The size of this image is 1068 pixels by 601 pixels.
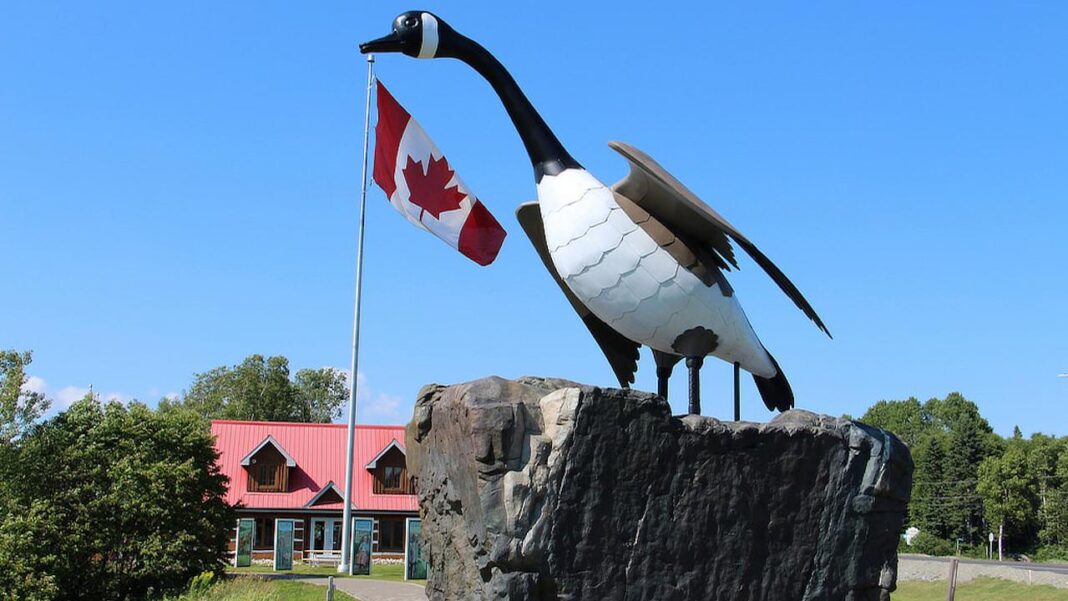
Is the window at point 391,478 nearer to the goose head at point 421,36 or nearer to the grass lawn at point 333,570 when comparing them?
the grass lawn at point 333,570

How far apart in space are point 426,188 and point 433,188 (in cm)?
9

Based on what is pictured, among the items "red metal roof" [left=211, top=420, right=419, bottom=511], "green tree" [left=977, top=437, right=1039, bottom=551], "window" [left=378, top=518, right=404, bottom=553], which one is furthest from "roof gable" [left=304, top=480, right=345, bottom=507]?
"green tree" [left=977, top=437, right=1039, bottom=551]

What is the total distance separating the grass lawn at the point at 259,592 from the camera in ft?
46.8

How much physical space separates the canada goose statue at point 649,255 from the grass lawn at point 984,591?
1482 cm

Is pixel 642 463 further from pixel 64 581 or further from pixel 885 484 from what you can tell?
pixel 64 581

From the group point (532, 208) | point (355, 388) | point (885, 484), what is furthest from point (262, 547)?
point (885, 484)

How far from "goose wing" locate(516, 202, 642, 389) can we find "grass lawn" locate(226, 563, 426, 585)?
→ 1270cm

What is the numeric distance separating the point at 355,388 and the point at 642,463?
13.1 meters

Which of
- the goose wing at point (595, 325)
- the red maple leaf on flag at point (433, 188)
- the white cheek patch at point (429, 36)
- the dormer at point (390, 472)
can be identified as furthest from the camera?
the dormer at point (390, 472)

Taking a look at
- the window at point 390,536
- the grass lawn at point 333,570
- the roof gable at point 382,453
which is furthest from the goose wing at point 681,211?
the window at point 390,536

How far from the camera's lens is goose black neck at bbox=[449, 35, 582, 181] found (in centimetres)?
702

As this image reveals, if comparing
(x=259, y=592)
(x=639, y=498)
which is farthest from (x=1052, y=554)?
(x=639, y=498)

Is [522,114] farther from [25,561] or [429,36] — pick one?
[25,561]

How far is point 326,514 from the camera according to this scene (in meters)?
24.2
